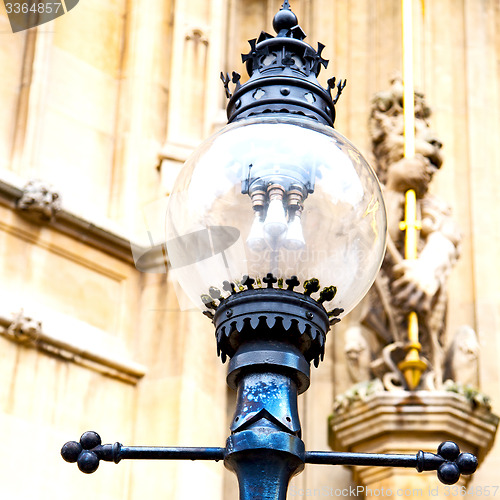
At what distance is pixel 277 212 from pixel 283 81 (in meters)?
0.50

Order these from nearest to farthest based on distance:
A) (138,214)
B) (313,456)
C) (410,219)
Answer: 1. (313,456)
2. (410,219)
3. (138,214)

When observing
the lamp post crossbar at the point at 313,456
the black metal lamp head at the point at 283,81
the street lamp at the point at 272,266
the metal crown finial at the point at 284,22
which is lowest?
the lamp post crossbar at the point at 313,456

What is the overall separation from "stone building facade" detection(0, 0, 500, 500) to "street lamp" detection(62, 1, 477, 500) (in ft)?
8.75

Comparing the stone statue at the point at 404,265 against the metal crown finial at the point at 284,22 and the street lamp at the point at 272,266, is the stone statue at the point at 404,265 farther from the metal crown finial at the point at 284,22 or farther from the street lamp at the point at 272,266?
the street lamp at the point at 272,266

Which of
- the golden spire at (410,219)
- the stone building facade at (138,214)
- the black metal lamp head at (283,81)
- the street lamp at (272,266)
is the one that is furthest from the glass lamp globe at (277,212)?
the golden spire at (410,219)

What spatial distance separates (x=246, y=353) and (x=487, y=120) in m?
4.93

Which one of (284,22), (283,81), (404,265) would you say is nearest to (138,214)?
(404,265)

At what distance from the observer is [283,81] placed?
269cm

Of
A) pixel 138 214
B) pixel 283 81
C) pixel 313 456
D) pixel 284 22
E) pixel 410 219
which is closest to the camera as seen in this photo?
pixel 313 456

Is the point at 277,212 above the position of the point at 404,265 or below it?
below

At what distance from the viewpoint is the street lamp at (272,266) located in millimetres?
2223

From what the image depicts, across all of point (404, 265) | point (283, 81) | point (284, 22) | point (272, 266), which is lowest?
point (272, 266)

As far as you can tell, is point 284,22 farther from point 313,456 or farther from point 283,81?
point 313,456

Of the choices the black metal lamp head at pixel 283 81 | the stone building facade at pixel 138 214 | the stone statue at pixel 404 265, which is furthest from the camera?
the stone statue at pixel 404 265
